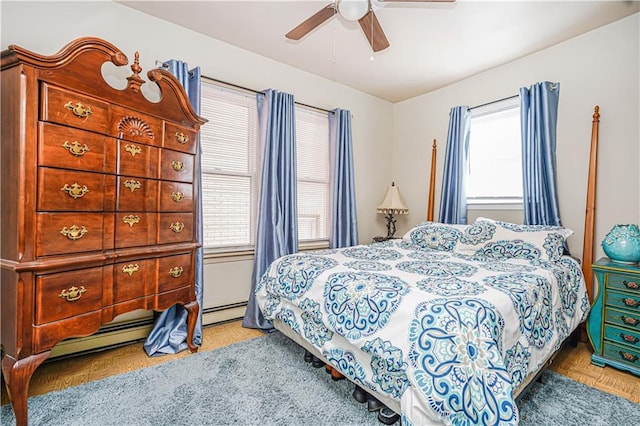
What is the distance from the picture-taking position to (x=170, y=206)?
203 centimetres

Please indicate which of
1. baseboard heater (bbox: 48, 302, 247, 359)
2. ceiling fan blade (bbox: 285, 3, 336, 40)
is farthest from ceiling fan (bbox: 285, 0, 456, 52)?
baseboard heater (bbox: 48, 302, 247, 359)

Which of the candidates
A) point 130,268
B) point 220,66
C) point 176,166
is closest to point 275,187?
point 176,166

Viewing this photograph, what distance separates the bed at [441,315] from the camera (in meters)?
1.10

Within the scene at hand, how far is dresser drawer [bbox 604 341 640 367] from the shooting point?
1.90m

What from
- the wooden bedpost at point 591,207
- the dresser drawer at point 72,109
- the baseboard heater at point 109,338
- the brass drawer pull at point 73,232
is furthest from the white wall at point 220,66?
the wooden bedpost at point 591,207

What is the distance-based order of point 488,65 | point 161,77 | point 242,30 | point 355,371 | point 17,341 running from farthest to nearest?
point 488,65 → point 242,30 → point 161,77 → point 355,371 → point 17,341

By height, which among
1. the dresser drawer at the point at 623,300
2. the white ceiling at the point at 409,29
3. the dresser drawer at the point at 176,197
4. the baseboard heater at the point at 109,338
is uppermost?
the white ceiling at the point at 409,29

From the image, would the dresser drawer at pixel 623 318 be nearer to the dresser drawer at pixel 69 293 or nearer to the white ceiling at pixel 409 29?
the white ceiling at pixel 409 29

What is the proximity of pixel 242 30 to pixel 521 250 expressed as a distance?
9.46 feet

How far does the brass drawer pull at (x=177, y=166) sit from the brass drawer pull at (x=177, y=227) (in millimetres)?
372

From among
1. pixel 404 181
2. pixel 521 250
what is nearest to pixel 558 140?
pixel 521 250

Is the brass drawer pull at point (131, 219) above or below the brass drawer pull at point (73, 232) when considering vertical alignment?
above

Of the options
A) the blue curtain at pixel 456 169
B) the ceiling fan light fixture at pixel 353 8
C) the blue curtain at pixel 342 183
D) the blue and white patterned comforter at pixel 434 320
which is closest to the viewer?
the blue and white patterned comforter at pixel 434 320

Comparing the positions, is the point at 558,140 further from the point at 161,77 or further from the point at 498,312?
the point at 161,77
